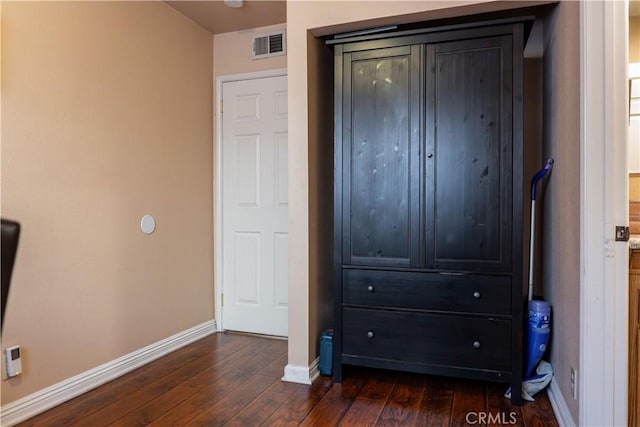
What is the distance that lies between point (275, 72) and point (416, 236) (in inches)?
73.5

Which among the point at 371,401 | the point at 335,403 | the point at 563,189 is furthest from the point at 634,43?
the point at 335,403

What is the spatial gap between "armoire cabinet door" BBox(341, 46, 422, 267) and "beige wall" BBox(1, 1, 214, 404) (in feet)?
4.69

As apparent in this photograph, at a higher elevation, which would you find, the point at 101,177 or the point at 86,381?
the point at 101,177

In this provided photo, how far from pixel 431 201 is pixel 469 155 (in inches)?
12.5

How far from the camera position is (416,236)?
2289 mm

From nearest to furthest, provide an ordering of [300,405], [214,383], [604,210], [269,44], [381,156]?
[604,210] → [300,405] → [381,156] → [214,383] → [269,44]

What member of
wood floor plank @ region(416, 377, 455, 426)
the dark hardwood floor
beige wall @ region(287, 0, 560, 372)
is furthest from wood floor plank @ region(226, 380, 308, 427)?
wood floor plank @ region(416, 377, 455, 426)

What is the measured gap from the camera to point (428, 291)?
228cm

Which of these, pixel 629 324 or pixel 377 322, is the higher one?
pixel 629 324

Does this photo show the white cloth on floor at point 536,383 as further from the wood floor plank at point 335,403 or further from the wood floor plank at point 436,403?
the wood floor plank at point 335,403

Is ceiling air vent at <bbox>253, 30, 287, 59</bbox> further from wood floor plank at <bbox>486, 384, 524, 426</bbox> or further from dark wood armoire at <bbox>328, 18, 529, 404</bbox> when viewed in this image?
wood floor plank at <bbox>486, 384, 524, 426</bbox>

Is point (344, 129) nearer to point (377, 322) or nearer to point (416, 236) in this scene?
point (416, 236)

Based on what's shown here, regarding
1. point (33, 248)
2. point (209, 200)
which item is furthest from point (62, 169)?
point (209, 200)

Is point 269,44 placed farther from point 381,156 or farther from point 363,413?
point 363,413
